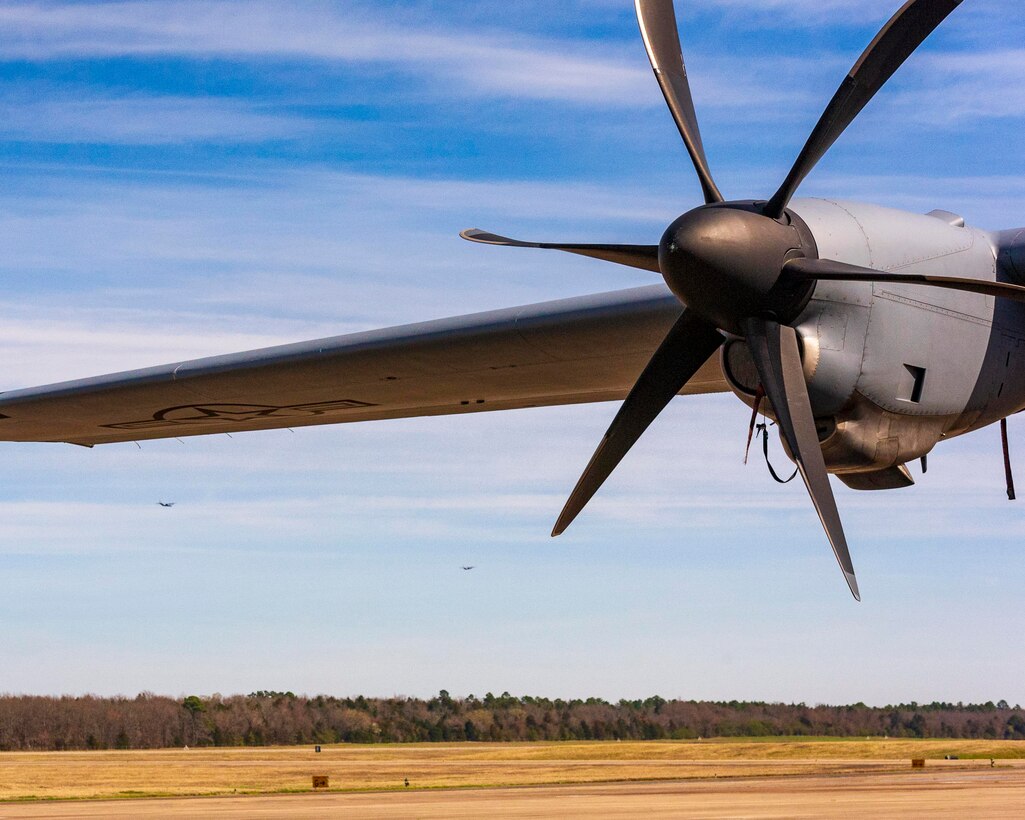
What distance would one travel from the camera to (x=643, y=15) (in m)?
10.5

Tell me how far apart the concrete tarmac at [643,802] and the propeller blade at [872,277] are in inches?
466

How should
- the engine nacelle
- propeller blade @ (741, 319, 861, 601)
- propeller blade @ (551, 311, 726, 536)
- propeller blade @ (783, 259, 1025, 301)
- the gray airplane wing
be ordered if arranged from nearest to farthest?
propeller blade @ (783, 259, 1025, 301) → propeller blade @ (741, 319, 861, 601) → the engine nacelle → propeller blade @ (551, 311, 726, 536) → the gray airplane wing

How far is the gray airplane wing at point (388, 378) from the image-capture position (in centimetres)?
1369

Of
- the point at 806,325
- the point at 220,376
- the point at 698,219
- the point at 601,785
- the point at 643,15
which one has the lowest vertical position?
the point at 601,785

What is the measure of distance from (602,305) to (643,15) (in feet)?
11.4

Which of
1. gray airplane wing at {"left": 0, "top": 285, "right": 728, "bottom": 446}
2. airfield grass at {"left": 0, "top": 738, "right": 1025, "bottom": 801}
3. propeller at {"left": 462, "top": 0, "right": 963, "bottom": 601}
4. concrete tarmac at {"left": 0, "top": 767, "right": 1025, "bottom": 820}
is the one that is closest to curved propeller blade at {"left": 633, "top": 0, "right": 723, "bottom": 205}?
propeller at {"left": 462, "top": 0, "right": 963, "bottom": 601}

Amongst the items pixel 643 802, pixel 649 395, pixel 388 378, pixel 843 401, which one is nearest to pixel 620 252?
pixel 649 395

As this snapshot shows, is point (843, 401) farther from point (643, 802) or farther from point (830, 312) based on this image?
point (643, 802)

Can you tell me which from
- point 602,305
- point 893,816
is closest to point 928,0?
point 602,305

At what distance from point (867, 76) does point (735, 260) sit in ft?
6.26

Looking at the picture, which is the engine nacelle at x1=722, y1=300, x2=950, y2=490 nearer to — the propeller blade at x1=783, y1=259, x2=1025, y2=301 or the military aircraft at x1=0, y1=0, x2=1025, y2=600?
the military aircraft at x1=0, y1=0, x2=1025, y2=600

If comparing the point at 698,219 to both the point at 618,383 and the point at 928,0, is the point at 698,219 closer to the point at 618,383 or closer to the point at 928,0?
the point at 928,0

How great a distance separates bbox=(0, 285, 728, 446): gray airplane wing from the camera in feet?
44.9

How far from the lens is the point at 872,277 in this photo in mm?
9320
